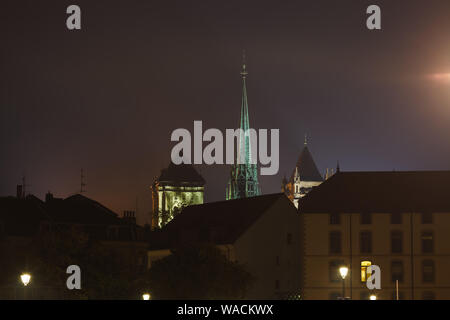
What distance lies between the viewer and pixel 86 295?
72.6 meters

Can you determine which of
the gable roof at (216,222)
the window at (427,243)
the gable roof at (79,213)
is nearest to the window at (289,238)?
the gable roof at (216,222)

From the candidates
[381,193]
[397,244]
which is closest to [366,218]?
[397,244]

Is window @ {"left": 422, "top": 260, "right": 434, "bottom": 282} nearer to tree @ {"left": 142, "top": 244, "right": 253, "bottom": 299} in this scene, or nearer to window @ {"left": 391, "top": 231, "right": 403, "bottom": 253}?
window @ {"left": 391, "top": 231, "right": 403, "bottom": 253}

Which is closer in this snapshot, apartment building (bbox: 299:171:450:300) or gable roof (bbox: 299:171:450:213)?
apartment building (bbox: 299:171:450:300)

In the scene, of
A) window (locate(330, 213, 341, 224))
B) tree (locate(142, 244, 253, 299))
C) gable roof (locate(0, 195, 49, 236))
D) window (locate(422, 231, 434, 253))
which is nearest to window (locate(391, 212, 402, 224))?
window (locate(422, 231, 434, 253))

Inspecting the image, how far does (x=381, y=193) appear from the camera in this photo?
102m

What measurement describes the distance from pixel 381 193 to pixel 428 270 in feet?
34.1

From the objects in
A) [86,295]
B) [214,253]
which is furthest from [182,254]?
[86,295]

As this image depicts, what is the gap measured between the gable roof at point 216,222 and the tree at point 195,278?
14.3 m

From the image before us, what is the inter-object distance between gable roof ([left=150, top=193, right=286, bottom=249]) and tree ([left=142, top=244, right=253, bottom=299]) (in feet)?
46.8

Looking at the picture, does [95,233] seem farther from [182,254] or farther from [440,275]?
[440,275]

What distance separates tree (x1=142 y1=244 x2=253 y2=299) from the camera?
76.2 m

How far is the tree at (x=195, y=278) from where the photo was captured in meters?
76.2

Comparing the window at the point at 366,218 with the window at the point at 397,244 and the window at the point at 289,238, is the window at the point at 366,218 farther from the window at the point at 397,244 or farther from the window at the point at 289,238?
the window at the point at 289,238
